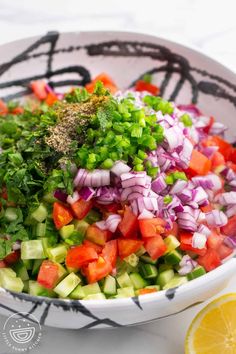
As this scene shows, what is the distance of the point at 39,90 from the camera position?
12.7ft

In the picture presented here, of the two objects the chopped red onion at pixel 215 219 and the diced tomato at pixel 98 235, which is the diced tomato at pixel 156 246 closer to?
the diced tomato at pixel 98 235

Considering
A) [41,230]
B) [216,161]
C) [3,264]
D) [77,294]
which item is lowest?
[3,264]

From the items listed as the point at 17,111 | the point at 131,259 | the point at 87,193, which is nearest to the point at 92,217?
the point at 87,193

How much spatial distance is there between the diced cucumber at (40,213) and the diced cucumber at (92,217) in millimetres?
194

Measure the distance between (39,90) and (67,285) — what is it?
144 centimetres

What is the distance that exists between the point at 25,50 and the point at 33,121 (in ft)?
2.30

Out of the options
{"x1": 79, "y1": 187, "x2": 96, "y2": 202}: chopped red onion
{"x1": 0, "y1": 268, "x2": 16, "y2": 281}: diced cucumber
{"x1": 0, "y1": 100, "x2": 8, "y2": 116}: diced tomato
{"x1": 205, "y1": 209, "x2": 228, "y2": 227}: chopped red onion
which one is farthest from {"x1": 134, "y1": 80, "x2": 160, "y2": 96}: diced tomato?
{"x1": 0, "y1": 268, "x2": 16, "y2": 281}: diced cucumber

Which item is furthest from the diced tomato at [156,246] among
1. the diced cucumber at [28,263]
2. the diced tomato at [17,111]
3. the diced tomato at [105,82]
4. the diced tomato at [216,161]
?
the diced tomato at [17,111]

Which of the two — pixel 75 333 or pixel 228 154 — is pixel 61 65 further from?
pixel 75 333

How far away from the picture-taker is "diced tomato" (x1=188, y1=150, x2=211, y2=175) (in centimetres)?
323

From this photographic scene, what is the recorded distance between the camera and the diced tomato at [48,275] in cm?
288

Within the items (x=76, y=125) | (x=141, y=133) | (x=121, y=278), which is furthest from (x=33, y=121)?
(x=121, y=278)

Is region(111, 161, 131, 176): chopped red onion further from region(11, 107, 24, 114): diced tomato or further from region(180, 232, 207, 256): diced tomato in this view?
region(11, 107, 24, 114): diced tomato

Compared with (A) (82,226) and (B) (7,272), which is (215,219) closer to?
(A) (82,226)
